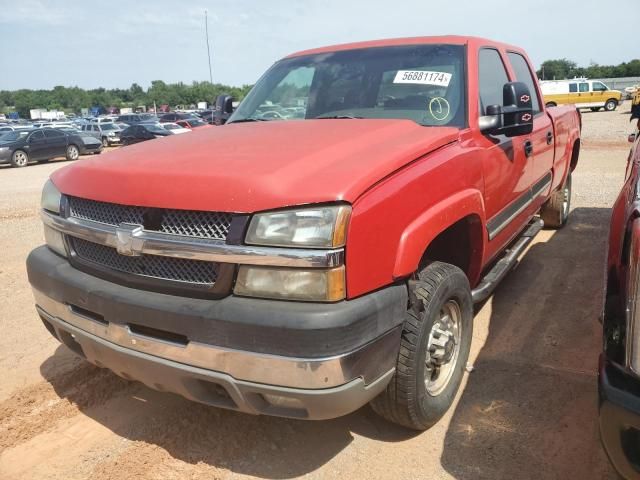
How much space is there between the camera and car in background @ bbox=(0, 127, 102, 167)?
19850 mm

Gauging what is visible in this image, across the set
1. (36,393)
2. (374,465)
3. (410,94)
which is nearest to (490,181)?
(410,94)

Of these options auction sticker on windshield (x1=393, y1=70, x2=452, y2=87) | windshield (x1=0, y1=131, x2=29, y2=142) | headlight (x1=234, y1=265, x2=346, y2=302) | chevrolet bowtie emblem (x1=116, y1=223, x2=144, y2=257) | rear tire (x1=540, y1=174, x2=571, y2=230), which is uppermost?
auction sticker on windshield (x1=393, y1=70, x2=452, y2=87)

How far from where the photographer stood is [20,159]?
2020 cm

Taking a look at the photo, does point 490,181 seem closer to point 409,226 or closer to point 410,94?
point 410,94

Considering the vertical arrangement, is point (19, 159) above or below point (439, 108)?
below

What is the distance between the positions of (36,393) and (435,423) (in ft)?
7.84

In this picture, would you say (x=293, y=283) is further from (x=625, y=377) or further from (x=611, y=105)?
(x=611, y=105)

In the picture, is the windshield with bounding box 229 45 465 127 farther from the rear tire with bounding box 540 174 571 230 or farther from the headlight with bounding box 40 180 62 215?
the rear tire with bounding box 540 174 571 230

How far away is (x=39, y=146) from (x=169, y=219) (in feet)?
69.9

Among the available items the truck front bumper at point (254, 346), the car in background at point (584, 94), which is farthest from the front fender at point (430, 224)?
the car in background at point (584, 94)

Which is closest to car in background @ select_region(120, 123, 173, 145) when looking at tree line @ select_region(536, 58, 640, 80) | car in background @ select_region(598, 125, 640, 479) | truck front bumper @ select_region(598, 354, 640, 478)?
car in background @ select_region(598, 125, 640, 479)

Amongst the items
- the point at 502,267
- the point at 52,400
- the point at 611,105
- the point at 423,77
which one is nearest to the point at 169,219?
the point at 52,400

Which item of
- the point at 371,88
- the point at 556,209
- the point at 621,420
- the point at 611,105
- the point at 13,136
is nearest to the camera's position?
the point at 621,420

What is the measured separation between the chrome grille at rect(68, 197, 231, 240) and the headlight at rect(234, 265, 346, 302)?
0.66 ft
